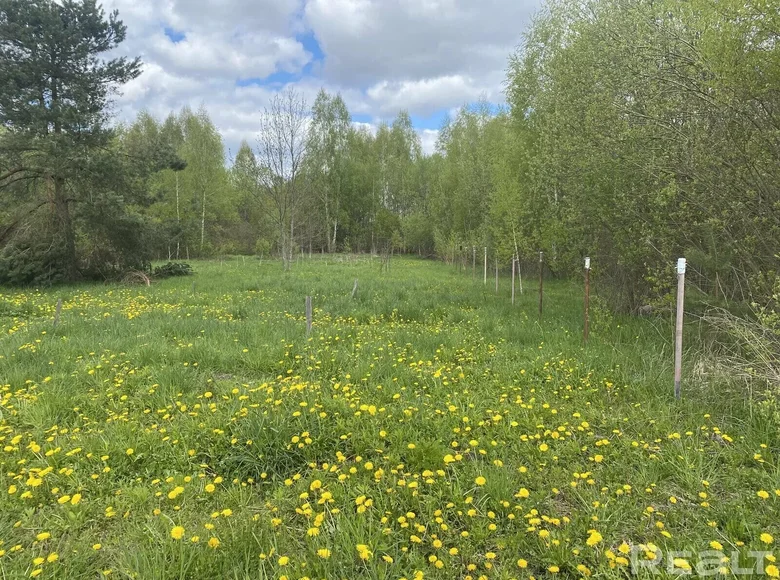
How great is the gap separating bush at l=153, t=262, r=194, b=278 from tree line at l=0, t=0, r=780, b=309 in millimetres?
944

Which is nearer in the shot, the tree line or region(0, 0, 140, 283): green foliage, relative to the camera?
the tree line

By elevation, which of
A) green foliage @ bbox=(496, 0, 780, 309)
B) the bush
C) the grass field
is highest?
green foliage @ bbox=(496, 0, 780, 309)

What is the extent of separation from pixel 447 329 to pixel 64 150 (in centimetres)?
1359

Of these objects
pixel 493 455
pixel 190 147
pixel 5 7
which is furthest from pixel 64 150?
pixel 190 147

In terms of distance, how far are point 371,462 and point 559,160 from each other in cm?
690

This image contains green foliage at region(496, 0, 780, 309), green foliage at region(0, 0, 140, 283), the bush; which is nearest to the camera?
green foliage at region(496, 0, 780, 309)

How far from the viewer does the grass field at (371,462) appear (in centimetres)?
247

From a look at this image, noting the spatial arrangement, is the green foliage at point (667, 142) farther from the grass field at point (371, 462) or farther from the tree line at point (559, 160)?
the grass field at point (371, 462)

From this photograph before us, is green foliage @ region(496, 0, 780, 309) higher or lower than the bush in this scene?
higher

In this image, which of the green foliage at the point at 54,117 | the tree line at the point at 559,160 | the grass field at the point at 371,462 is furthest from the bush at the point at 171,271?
the grass field at the point at 371,462

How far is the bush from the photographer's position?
1778cm

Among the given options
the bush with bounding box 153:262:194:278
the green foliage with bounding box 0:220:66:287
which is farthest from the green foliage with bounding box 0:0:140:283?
the bush with bounding box 153:262:194:278

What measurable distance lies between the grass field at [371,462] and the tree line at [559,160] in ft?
6.90

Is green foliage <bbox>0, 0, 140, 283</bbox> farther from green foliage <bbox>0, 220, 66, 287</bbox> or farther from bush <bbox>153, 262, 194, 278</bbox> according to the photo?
bush <bbox>153, 262, 194, 278</bbox>
